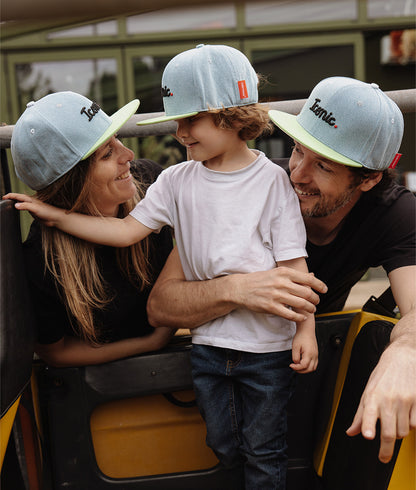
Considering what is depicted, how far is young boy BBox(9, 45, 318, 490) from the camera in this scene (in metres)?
1.35

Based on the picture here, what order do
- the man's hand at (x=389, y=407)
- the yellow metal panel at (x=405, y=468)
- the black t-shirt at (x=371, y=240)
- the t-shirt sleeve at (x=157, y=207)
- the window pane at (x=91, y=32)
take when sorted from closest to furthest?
the man's hand at (x=389, y=407) < the yellow metal panel at (x=405, y=468) < the t-shirt sleeve at (x=157, y=207) < the black t-shirt at (x=371, y=240) < the window pane at (x=91, y=32)

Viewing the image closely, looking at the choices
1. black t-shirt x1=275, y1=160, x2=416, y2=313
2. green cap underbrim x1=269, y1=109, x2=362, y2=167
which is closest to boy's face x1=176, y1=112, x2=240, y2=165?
green cap underbrim x1=269, y1=109, x2=362, y2=167

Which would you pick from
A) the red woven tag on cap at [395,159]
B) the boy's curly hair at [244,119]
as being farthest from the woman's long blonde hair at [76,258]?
the red woven tag on cap at [395,159]

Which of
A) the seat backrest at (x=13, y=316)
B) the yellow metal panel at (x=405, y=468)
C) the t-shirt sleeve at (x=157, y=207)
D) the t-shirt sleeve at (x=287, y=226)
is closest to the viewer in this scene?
the yellow metal panel at (x=405, y=468)

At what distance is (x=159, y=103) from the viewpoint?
5.23 metres

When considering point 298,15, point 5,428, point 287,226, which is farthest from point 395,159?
point 298,15

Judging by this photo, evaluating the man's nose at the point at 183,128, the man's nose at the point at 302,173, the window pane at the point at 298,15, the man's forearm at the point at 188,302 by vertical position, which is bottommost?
the man's forearm at the point at 188,302

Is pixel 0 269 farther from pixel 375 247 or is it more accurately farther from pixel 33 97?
pixel 33 97

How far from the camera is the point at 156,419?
5.57ft

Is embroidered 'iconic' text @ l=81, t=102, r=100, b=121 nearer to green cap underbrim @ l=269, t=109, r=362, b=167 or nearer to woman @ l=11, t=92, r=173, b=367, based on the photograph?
woman @ l=11, t=92, r=173, b=367

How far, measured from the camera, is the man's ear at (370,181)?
4.98 ft

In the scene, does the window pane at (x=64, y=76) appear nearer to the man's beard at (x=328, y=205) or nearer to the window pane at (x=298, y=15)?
the window pane at (x=298, y=15)

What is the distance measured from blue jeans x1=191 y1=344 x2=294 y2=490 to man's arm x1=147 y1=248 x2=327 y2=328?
0.35 ft

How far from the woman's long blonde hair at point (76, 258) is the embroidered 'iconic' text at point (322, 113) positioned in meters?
0.60
